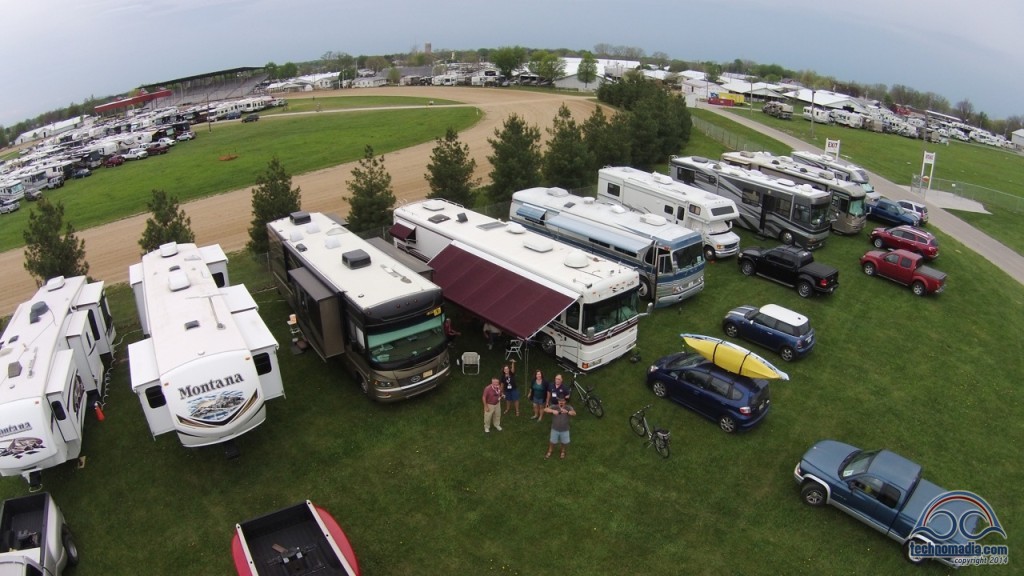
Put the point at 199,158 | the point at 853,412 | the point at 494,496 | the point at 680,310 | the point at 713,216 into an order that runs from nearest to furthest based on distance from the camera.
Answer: the point at 494,496
the point at 853,412
the point at 680,310
the point at 713,216
the point at 199,158

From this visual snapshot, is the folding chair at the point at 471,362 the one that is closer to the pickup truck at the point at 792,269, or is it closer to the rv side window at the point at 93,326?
the rv side window at the point at 93,326

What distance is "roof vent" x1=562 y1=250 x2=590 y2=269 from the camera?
1714 centimetres

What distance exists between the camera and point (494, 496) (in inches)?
503

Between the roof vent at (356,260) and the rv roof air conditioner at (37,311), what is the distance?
746 cm

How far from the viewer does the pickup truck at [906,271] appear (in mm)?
22062

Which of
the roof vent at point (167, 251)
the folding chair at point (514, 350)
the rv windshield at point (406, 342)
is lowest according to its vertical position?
the folding chair at point (514, 350)

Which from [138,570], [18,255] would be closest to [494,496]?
[138,570]

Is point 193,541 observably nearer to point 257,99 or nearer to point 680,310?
point 680,310

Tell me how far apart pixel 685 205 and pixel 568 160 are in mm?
7969

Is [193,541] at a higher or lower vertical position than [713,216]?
lower

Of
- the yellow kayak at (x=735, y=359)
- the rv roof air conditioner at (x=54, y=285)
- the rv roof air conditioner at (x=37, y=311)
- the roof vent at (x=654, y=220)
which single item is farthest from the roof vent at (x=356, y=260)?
the roof vent at (x=654, y=220)

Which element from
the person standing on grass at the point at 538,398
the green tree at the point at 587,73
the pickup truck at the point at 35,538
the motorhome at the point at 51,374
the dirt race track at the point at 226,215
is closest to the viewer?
the pickup truck at the point at 35,538

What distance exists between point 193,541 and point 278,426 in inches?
141

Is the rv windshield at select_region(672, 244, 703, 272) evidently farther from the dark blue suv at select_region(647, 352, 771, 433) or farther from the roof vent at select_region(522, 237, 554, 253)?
the dark blue suv at select_region(647, 352, 771, 433)
